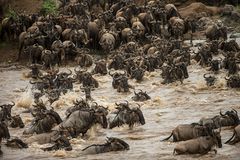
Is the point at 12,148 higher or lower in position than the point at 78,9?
lower

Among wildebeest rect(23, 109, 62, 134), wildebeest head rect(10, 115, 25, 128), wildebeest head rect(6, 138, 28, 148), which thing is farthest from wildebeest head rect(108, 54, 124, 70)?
wildebeest head rect(6, 138, 28, 148)

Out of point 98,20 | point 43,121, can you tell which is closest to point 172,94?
point 43,121

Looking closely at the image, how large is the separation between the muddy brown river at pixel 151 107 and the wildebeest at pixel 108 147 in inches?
7.0

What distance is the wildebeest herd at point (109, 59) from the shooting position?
17.5 metres

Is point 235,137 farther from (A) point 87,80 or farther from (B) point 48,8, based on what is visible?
(B) point 48,8

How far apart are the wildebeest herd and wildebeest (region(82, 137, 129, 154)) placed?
3cm

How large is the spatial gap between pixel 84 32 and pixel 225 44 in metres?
7.48

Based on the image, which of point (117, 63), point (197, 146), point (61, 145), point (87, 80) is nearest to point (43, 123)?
point (61, 145)

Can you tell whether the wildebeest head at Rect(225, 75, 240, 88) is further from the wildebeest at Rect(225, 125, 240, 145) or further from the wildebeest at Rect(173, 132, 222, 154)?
the wildebeest at Rect(173, 132, 222, 154)

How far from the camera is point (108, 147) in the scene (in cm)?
1628

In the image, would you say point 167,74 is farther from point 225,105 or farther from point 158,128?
point 158,128

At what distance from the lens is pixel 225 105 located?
20984 mm

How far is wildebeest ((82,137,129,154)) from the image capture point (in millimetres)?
16203

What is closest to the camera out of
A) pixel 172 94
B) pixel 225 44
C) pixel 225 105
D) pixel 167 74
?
pixel 225 105
